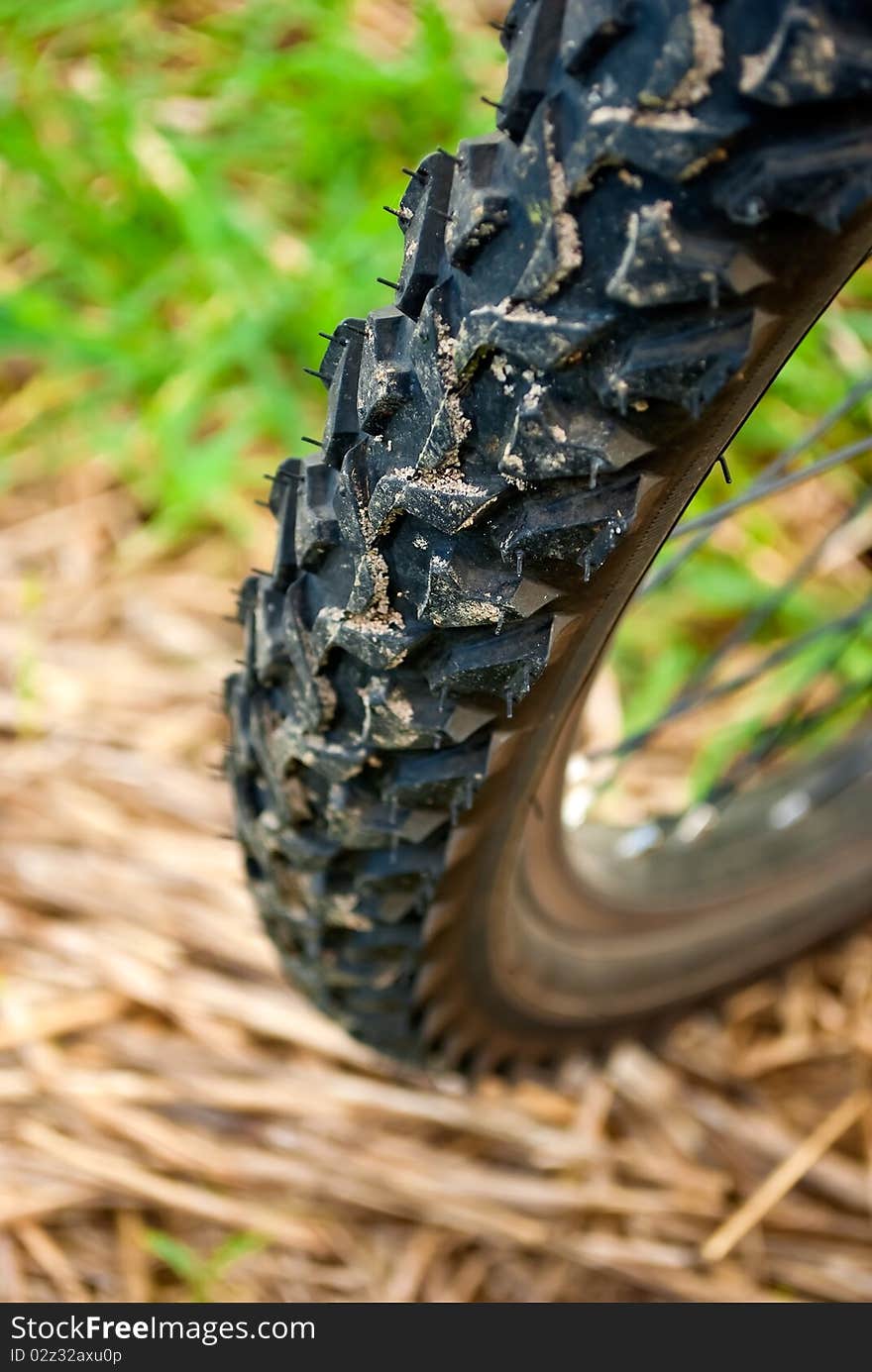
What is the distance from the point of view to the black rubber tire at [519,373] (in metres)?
0.27

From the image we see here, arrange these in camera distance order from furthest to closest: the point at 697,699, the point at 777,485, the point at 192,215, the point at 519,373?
the point at 192,215, the point at 697,699, the point at 777,485, the point at 519,373

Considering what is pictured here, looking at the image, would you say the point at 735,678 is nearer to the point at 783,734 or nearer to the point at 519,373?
the point at 783,734

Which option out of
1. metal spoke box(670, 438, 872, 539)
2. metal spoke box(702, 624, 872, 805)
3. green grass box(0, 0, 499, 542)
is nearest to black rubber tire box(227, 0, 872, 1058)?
metal spoke box(670, 438, 872, 539)

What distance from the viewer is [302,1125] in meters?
0.76

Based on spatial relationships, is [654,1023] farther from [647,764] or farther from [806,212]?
[806,212]

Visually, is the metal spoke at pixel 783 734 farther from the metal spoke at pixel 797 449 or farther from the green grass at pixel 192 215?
the green grass at pixel 192 215

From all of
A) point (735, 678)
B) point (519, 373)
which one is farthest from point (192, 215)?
point (519, 373)

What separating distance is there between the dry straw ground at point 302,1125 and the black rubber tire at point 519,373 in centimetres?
32

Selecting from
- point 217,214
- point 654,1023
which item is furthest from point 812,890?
point 217,214

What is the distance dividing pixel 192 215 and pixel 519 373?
2.81 feet

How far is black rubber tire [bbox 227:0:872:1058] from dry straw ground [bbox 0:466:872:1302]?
0.32 m

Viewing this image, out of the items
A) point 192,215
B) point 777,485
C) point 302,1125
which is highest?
point 192,215

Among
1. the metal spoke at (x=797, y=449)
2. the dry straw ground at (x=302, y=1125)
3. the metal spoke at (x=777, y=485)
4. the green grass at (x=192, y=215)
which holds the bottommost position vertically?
the dry straw ground at (x=302, y=1125)

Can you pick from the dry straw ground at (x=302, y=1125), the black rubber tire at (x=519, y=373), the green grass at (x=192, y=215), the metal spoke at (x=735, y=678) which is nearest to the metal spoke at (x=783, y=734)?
the metal spoke at (x=735, y=678)
